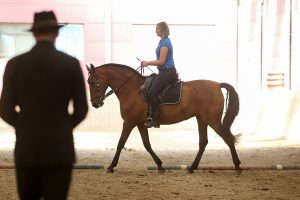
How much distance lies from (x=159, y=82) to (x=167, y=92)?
0.91 feet

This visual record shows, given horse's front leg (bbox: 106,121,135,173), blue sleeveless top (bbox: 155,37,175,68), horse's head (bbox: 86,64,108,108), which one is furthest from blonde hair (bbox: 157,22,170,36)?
horse's front leg (bbox: 106,121,135,173)

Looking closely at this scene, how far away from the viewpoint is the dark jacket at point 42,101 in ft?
12.0

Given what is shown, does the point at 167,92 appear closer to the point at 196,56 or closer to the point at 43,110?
→ the point at 43,110

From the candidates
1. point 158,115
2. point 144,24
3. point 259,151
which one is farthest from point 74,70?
point 144,24

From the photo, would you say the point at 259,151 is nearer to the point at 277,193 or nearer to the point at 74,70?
the point at 277,193

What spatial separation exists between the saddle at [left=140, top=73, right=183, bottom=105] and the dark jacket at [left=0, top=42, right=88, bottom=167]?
6.26 m

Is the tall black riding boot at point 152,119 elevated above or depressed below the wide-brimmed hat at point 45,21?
below

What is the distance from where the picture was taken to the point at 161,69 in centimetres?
980

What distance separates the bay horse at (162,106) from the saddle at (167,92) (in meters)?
0.08

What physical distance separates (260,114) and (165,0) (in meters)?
4.62

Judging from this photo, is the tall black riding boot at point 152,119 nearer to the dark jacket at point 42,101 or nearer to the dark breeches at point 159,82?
the dark breeches at point 159,82

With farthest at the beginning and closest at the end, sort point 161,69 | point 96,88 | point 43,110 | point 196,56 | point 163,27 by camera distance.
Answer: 1. point 196,56
2. point 96,88
3. point 161,69
4. point 163,27
5. point 43,110

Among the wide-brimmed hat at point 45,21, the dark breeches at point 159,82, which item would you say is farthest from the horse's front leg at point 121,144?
the wide-brimmed hat at point 45,21

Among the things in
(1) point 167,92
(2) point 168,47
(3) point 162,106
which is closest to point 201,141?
(3) point 162,106
